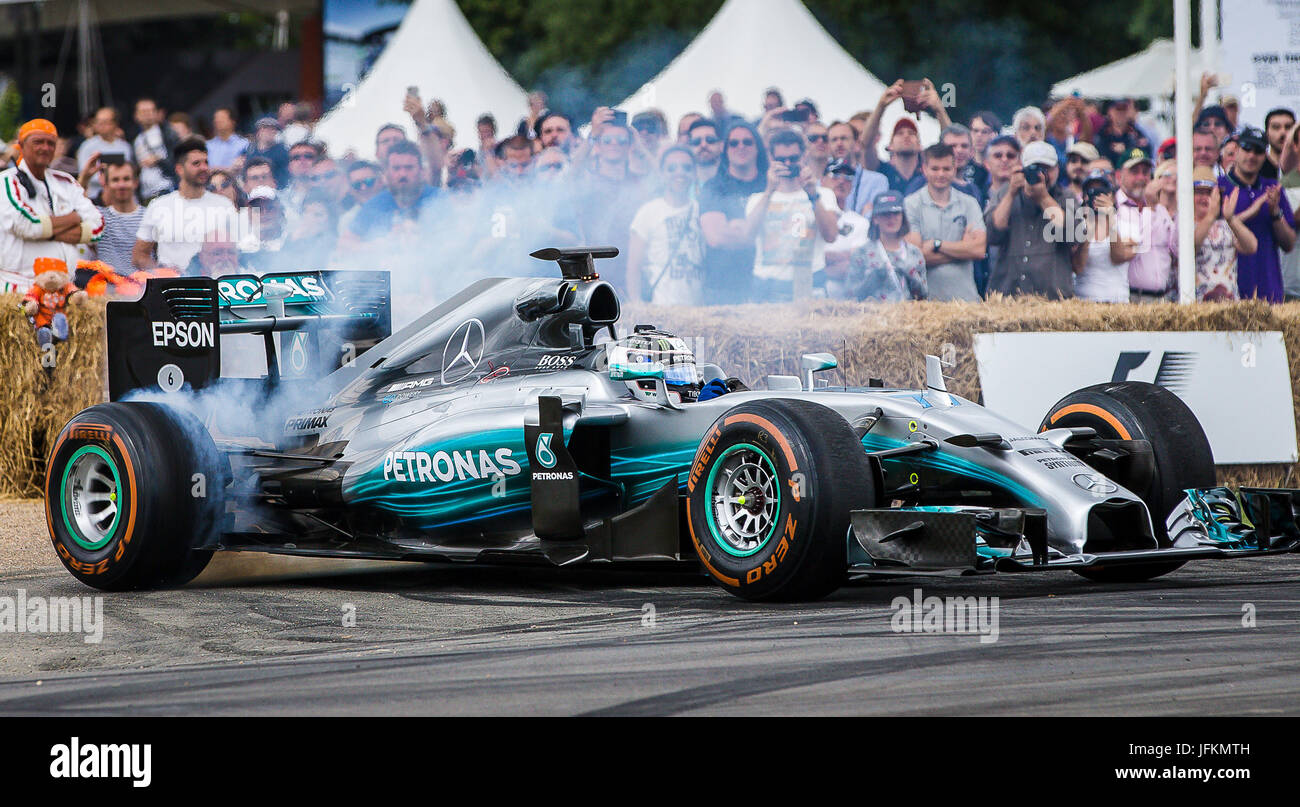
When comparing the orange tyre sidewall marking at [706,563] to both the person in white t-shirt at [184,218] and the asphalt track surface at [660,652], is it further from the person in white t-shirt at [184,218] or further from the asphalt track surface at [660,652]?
the person in white t-shirt at [184,218]

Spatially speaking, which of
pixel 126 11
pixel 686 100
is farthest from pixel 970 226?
pixel 126 11

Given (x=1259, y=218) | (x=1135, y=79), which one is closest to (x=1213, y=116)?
(x=1259, y=218)

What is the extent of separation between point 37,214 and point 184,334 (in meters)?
4.99

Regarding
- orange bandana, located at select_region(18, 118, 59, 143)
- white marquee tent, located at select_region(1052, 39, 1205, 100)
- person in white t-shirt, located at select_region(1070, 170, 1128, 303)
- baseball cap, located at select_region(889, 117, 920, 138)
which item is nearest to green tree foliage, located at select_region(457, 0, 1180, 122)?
white marquee tent, located at select_region(1052, 39, 1205, 100)

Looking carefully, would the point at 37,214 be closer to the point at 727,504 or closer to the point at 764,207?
the point at 764,207

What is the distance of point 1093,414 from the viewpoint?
7816 mm

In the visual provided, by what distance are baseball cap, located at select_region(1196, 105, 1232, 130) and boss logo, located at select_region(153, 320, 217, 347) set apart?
9208 millimetres

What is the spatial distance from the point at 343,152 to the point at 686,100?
3.66m

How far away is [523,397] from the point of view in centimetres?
762

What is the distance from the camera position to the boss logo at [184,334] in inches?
330

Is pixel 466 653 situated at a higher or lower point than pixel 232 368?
lower

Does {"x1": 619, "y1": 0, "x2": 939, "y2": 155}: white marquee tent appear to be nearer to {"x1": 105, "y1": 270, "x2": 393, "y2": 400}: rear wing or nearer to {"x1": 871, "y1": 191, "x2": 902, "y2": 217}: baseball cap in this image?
{"x1": 871, "y1": 191, "x2": 902, "y2": 217}: baseball cap
